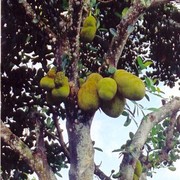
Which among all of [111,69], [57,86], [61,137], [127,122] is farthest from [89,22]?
[61,137]

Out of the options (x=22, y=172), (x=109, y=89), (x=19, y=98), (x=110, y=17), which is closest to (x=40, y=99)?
(x=19, y=98)

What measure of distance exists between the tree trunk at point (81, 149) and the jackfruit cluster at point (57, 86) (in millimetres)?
161

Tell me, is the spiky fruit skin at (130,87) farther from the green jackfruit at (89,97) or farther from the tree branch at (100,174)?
the tree branch at (100,174)

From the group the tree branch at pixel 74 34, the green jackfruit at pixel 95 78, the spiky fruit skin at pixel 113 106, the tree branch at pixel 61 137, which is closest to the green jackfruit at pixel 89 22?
the tree branch at pixel 74 34

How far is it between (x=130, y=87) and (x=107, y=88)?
14cm

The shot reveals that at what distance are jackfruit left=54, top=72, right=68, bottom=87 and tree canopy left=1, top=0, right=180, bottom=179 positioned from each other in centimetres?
8

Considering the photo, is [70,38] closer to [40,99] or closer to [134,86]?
[134,86]

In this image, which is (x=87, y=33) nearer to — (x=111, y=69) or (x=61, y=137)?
(x=111, y=69)

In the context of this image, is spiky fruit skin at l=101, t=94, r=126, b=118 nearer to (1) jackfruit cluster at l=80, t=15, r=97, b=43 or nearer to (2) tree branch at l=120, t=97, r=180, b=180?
(1) jackfruit cluster at l=80, t=15, r=97, b=43

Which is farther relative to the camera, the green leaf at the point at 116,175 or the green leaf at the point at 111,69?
the green leaf at the point at 116,175

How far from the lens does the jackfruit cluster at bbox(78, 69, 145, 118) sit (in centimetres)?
242

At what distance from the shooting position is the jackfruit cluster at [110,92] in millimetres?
2416

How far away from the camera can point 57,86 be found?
8.27 ft

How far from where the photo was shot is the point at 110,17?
365 centimetres
